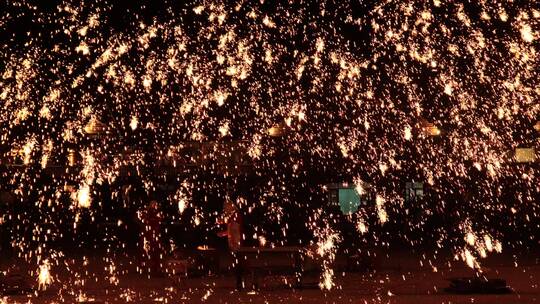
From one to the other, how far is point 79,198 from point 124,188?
2.31 meters

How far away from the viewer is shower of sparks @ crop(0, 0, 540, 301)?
19312mm

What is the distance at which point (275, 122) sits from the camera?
23.8m

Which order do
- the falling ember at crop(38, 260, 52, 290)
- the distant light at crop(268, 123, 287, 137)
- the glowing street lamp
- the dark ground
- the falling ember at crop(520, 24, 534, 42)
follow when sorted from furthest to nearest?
the glowing street lamp, the distant light at crop(268, 123, 287, 137), the falling ember at crop(520, 24, 534, 42), the falling ember at crop(38, 260, 52, 290), the dark ground

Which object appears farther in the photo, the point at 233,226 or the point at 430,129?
the point at 430,129

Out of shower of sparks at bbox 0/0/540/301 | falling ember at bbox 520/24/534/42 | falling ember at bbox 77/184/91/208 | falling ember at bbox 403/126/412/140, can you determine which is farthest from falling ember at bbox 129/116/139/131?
falling ember at bbox 520/24/534/42

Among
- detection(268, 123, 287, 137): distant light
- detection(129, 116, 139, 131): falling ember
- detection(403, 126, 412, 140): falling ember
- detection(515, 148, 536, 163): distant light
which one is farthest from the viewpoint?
detection(515, 148, 536, 163): distant light

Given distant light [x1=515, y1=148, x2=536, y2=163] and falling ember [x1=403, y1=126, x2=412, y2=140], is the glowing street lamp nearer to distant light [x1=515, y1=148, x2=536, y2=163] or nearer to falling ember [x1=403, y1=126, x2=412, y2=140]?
falling ember [x1=403, y1=126, x2=412, y2=140]

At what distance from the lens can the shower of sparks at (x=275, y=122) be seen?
19312 mm

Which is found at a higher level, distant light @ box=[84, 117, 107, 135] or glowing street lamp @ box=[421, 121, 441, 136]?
distant light @ box=[84, 117, 107, 135]

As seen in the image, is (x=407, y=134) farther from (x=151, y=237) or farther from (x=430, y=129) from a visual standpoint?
(x=151, y=237)

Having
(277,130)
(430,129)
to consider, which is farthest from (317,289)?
(430,129)

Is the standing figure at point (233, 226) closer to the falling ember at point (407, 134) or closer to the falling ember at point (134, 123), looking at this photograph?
the falling ember at point (134, 123)

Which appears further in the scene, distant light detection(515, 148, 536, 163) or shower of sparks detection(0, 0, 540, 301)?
distant light detection(515, 148, 536, 163)

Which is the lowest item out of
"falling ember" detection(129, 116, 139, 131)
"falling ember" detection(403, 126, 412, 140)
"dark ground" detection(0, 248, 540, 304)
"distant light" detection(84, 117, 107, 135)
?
"dark ground" detection(0, 248, 540, 304)
